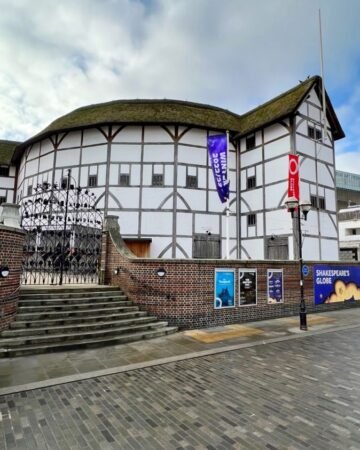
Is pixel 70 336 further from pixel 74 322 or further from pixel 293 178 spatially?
pixel 293 178

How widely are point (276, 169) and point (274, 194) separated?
4.99 feet

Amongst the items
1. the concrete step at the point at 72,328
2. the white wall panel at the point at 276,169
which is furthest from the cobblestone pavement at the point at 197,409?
the white wall panel at the point at 276,169

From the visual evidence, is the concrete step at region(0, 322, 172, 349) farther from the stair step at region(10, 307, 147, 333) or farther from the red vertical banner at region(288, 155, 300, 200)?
the red vertical banner at region(288, 155, 300, 200)

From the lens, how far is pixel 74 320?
25.1 ft

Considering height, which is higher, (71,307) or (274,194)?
(274,194)

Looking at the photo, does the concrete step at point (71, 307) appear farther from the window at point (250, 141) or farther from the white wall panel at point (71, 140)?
the window at point (250, 141)

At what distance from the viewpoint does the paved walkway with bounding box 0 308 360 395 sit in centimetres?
514

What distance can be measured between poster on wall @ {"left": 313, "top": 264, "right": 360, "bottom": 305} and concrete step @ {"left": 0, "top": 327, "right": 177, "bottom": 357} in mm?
7456

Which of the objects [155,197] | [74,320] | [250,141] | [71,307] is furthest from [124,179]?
[74,320]

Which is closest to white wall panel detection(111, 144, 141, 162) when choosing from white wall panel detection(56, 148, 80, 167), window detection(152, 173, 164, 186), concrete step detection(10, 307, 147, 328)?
window detection(152, 173, 164, 186)

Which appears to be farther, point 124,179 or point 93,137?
point 93,137

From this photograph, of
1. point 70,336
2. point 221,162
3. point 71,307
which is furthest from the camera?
point 221,162

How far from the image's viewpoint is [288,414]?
3949 mm

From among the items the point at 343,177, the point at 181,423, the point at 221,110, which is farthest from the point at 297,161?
the point at 343,177
